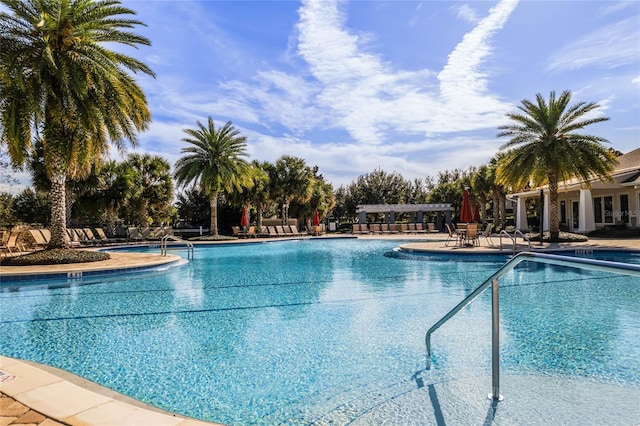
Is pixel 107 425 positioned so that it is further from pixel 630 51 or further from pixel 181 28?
pixel 630 51

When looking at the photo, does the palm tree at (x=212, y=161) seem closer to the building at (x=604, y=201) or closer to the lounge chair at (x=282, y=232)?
the lounge chair at (x=282, y=232)

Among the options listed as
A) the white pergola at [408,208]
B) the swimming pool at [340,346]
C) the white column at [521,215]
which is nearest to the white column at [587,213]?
the white column at [521,215]

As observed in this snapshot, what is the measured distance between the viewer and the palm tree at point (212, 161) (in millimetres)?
26281

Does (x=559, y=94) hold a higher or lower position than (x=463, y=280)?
higher

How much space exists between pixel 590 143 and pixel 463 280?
12633 mm

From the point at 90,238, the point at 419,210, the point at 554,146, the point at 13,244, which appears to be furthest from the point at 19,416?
the point at 419,210

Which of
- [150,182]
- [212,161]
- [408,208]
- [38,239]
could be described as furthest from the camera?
[408,208]

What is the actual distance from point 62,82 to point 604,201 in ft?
96.5

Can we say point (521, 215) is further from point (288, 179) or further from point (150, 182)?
point (150, 182)

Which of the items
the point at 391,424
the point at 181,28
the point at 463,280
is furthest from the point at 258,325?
the point at 181,28

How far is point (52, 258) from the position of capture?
487 inches

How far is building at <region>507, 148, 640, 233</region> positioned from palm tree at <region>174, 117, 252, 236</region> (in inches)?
729

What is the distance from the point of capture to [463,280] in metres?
10.2

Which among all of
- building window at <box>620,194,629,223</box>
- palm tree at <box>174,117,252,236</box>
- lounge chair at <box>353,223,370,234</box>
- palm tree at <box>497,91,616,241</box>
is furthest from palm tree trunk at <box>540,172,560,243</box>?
palm tree at <box>174,117,252,236</box>
